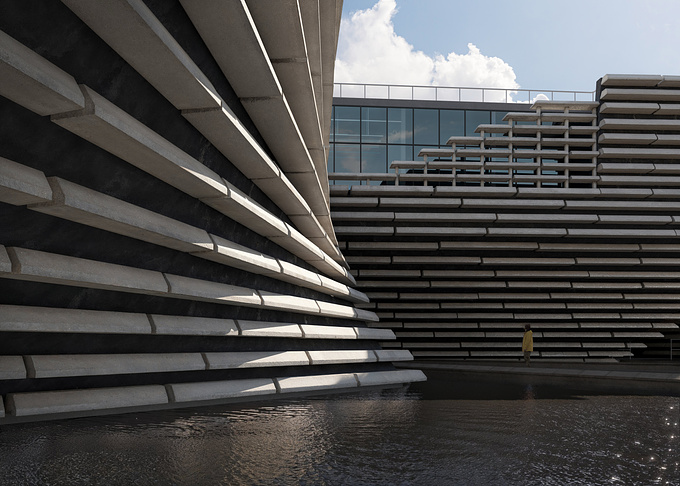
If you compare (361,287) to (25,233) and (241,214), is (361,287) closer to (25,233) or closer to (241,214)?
(241,214)

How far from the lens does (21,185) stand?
366 cm

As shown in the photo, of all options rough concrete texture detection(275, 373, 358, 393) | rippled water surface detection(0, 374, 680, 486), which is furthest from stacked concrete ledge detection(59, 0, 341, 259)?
rough concrete texture detection(275, 373, 358, 393)

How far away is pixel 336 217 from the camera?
15.7 m

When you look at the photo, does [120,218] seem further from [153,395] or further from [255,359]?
[255,359]

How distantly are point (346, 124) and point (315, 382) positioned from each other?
16340 mm

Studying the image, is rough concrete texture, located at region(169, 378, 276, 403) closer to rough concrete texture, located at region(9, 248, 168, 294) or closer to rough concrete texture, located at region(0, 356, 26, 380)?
rough concrete texture, located at region(9, 248, 168, 294)

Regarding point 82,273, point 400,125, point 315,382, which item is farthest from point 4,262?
point 400,125

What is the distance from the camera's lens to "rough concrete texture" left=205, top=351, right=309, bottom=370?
22.7 feet

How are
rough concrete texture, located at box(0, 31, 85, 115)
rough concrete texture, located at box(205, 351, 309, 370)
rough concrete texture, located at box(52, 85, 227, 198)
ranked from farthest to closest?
1. rough concrete texture, located at box(205, 351, 309, 370)
2. rough concrete texture, located at box(52, 85, 227, 198)
3. rough concrete texture, located at box(0, 31, 85, 115)

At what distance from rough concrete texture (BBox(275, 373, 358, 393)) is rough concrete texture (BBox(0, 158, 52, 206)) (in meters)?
5.00

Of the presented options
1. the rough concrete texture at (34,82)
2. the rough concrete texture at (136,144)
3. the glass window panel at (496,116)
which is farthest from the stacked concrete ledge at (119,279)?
the glass window panel at (496,116)

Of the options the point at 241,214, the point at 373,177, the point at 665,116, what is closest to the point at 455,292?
the point at 373,177

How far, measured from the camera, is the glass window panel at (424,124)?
23797 millimetres

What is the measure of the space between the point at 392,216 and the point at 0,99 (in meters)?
12.5
